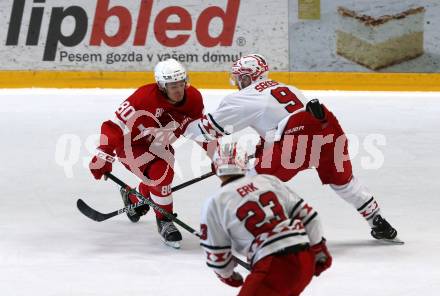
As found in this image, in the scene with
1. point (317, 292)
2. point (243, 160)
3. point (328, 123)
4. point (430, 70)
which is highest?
point (430, 70)

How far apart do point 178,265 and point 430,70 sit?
5.12m

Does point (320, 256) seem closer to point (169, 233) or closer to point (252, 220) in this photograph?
point (252, 220)

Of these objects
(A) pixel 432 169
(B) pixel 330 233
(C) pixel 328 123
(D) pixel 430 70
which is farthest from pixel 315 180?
(D) pixel 430 70

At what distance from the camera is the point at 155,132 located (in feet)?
17.1

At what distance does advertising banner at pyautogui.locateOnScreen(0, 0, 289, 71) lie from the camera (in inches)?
369

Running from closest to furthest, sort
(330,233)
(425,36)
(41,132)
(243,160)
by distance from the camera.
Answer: (243,160), (330,233), (41,132), (425,36)

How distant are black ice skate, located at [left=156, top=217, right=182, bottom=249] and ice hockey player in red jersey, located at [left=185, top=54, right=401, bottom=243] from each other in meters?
0.48

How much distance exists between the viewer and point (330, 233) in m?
5.16

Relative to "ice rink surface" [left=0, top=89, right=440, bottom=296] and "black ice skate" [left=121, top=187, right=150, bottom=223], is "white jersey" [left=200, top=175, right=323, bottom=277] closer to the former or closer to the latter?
"ice rink surface" [left=0, top=89, right=440, bottom=296]

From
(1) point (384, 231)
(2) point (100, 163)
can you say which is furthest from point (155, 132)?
(1) point (384, 231)

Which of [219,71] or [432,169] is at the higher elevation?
[219,71]

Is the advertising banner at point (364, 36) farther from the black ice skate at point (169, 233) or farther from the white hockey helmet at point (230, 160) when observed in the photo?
the white hockey helmet at point (230, 160)

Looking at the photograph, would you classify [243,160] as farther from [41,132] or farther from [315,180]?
[41,132]

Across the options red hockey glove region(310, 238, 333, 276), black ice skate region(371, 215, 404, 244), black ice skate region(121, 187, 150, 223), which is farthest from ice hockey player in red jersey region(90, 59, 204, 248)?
red hockey glove region(310, 238, 333, 276)
